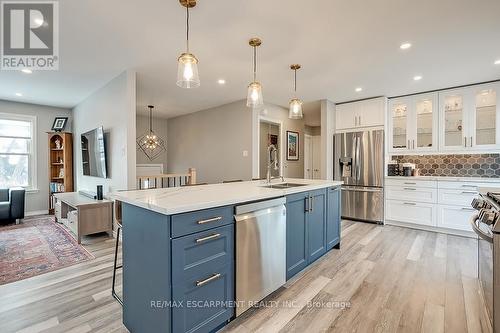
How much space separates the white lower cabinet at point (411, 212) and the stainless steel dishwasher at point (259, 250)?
10.9 feet

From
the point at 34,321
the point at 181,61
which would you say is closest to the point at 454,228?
the point at 181,61

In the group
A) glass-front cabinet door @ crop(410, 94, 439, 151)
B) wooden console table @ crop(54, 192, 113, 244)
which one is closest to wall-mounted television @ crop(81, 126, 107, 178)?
wooden console table @ crop(54, 192, 113, 244)

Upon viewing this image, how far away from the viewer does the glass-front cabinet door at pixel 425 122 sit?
416cm

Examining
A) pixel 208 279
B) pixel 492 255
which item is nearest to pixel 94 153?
pixel 208 279

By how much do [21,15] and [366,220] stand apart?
222 inches

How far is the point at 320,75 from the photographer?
11.7 feet

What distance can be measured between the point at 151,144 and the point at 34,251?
154 inches

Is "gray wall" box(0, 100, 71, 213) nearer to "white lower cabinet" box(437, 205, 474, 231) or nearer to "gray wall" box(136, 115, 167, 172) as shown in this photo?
"gray wall" box(136, 115, 167, 172)

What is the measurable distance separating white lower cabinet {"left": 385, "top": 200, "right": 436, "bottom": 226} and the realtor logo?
544cm

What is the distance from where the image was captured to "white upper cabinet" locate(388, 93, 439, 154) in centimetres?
419

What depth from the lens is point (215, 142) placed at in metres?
5.64

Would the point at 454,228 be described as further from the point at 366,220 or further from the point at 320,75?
the point at 320,75

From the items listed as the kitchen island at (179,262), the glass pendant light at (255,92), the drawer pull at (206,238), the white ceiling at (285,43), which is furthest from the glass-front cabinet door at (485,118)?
the drawer pull at (206,238)

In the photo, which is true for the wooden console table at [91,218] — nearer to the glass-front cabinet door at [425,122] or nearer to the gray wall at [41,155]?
the gray wall at [41,155]
